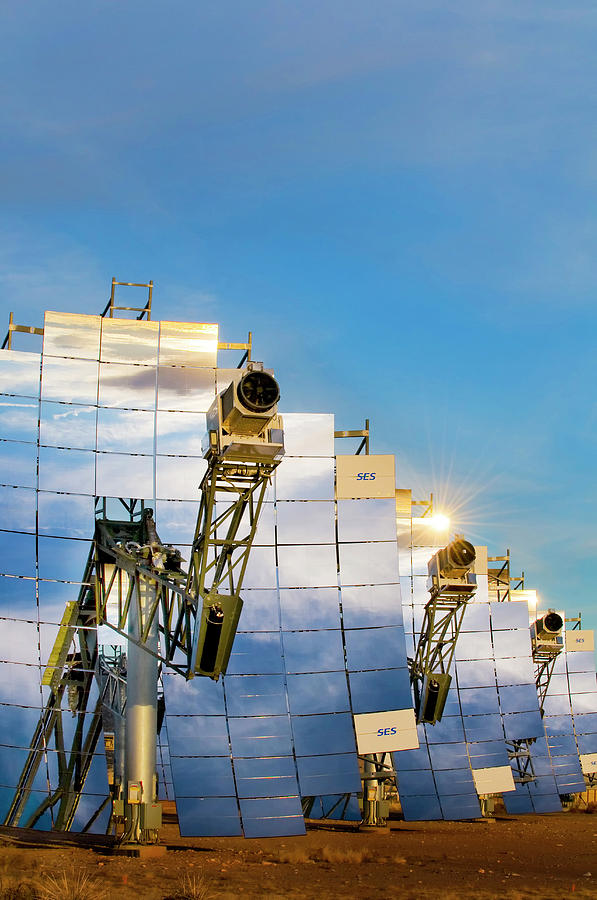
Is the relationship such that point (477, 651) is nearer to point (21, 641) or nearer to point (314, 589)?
point (314, 589)

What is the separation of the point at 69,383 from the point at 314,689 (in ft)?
33.7

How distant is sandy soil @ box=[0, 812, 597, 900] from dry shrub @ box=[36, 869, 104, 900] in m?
0.05

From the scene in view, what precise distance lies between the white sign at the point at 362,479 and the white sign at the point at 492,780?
15983 millimetres

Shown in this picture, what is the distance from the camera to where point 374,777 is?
3469 cm

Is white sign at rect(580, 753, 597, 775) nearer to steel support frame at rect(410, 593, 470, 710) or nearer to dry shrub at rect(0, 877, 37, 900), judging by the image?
steel support frame at rect(410, 593, 470, 710)

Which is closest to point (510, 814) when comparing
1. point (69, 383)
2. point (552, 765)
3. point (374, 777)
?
point (552, 765)

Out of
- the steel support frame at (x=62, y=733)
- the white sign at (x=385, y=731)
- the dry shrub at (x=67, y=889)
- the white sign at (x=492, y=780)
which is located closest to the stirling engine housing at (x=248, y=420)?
the steel support frame at (x=62, y=733)

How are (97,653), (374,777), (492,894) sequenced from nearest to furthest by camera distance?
(492,894) < (97,653) < (374,777)

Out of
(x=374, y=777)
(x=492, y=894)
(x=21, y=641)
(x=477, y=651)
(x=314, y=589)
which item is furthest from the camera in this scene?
Result: (x=477, y=651)

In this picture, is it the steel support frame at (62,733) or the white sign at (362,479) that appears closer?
the steel support frame at (62,733)

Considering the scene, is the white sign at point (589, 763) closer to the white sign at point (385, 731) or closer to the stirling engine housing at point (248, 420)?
the white sign at point (385, 731)


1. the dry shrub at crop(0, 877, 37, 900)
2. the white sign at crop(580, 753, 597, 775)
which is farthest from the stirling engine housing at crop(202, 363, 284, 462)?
the white sign at crop(580, 753, 597, 775)

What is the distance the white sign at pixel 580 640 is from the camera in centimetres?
5926

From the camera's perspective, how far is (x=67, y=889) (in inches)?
685
